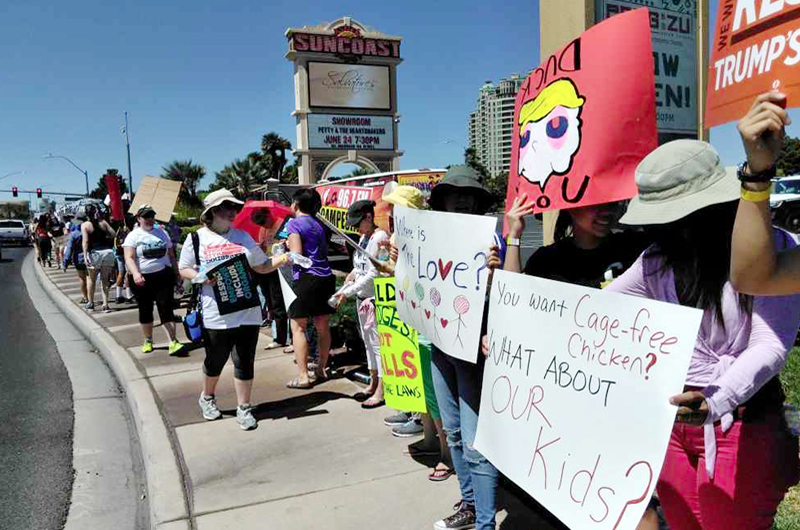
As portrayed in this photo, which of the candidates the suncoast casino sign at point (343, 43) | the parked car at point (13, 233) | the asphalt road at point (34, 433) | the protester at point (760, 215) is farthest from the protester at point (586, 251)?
the parked car at point (13, 233)

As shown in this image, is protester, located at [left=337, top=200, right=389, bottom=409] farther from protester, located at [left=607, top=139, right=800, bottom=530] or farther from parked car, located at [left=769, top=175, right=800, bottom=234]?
parked car, located at [left=769, top=175, right=800, bottom=234]

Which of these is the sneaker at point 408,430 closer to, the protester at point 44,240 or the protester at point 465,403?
the protester at point 465,403

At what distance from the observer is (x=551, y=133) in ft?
8.53

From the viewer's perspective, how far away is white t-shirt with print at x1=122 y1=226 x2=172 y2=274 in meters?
7.29

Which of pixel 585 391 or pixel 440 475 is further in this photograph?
pixel 440 475

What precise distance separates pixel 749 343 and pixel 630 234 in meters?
1.02

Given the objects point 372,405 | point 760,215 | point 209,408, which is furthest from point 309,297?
point 760,215

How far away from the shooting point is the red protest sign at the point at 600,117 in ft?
Answer: 7.77

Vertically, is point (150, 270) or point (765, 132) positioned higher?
point (765, 132)

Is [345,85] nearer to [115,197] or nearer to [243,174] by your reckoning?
[115,197]

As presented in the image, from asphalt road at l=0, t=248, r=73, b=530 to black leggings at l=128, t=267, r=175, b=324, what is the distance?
1.13m

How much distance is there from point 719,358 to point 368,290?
3392 millimetres

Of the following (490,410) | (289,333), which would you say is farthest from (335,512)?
(289,333)

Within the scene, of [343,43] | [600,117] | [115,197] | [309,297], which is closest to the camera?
[600,117]
